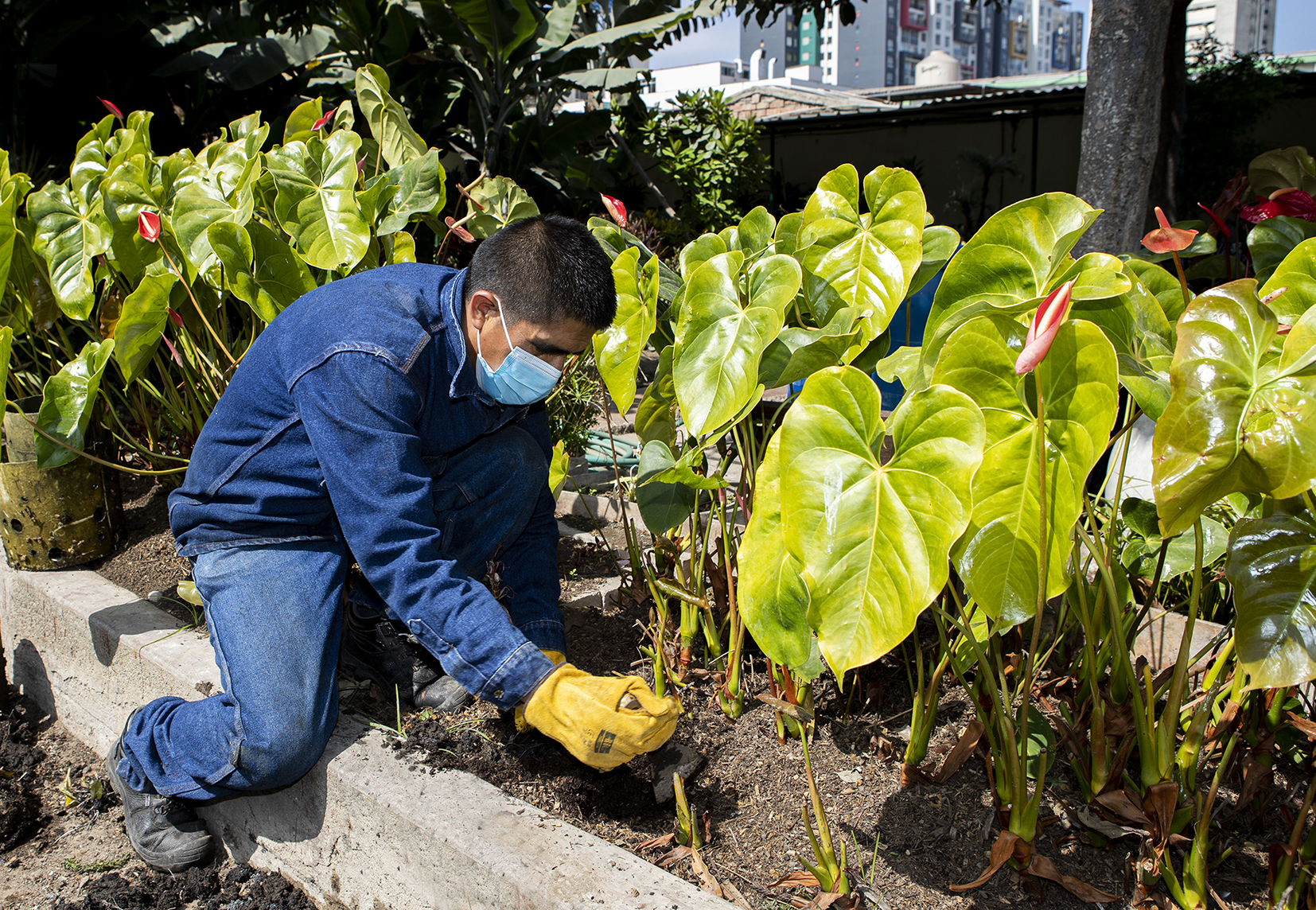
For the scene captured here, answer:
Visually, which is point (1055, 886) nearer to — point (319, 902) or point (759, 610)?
point (759, 610)

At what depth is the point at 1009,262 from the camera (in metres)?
1.20

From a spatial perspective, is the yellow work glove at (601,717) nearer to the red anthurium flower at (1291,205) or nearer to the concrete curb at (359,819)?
the concrete curb at (359,819)

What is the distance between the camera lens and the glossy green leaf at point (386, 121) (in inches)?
103

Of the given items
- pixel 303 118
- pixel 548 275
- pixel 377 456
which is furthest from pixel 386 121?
pixel 377 456

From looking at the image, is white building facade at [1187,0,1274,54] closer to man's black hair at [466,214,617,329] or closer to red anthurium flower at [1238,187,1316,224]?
red anthurium flower at [1238,187,1316,224]

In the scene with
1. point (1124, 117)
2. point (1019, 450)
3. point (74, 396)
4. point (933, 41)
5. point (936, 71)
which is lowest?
point (74, 396)

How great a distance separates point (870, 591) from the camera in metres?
0.98

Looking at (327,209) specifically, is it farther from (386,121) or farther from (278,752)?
(278,752)

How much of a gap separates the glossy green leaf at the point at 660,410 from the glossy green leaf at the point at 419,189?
895mm

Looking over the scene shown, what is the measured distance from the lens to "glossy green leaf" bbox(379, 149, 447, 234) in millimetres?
2250

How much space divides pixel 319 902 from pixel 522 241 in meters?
1.21

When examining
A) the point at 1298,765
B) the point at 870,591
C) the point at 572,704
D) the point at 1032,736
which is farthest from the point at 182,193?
the point at 1298,765

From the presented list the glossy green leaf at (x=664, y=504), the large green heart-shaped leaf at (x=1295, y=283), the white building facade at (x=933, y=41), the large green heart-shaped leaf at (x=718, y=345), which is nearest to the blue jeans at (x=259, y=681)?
the glossy green leaf at (x=664, y=504)

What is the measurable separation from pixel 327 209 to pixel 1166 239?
5.58 feet
